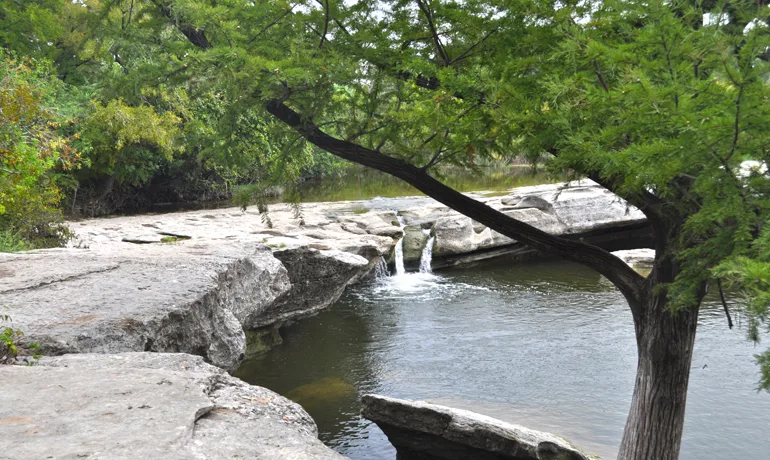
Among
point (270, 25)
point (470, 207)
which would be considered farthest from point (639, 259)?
point (270, 25)

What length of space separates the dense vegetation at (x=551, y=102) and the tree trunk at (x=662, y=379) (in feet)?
0.05

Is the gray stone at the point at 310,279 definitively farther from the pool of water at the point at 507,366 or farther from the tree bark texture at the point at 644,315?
the tree bark texture at the point at 644,315

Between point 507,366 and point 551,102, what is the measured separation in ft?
20.7

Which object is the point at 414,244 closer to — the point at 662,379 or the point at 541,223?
the point at 541,223

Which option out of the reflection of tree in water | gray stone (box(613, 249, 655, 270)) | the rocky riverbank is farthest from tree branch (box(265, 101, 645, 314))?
gray stone (box(613, 249, 655, 270))

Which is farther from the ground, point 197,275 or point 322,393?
point 197,275

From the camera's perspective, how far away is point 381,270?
50.2 feet

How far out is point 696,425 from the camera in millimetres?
7727

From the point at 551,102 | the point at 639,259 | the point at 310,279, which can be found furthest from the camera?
the point at 639,259

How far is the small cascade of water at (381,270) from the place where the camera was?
1514 cm

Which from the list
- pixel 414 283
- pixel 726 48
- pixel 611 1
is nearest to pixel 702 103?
pixel 726 48

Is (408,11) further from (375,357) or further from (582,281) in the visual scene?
(582,281)

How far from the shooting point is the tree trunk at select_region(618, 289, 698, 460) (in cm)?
533

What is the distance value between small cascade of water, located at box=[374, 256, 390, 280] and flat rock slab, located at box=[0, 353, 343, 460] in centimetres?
1105
